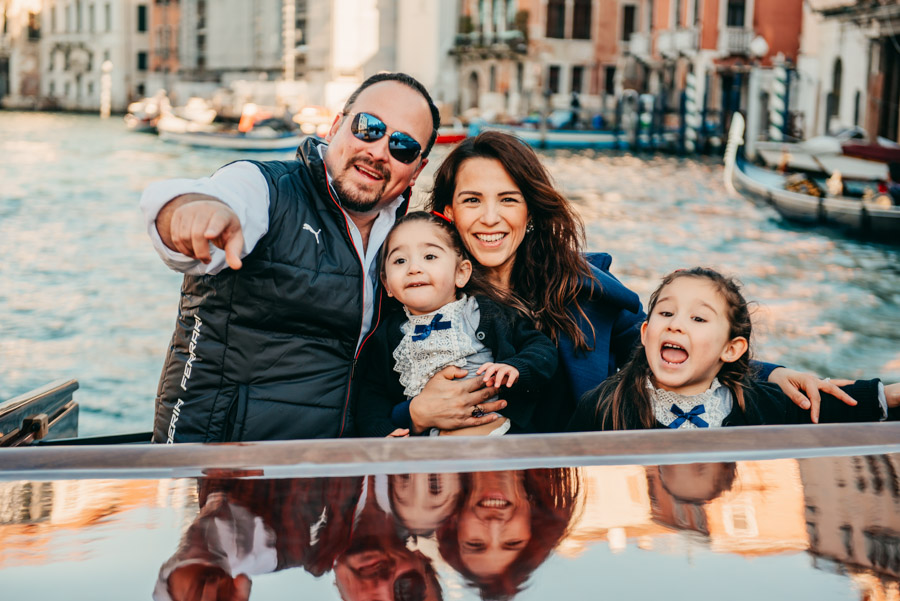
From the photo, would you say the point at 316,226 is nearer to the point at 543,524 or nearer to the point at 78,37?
the point at 543,524

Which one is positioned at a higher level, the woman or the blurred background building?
the blurred background building

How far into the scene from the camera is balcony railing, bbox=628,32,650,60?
26.1 metres

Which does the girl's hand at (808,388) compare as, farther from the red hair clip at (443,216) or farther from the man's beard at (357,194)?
the man's beard at (357,194)

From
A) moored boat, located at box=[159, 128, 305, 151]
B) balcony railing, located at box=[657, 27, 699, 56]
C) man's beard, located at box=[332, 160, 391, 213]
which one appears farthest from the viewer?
balcony railing, located at box=[657, 27, 699, 56]

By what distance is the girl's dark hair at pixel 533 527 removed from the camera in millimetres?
748

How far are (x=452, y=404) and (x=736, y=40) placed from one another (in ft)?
75.8

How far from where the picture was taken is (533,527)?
828 mm

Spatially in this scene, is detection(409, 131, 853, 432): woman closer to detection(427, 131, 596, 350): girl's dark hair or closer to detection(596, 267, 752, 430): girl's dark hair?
detection(427, 131, 596, 350): girl's dark hair

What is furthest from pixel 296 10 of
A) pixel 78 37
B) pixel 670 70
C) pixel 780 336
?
pixel 780 336

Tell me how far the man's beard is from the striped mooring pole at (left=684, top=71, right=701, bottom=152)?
69.7 feet

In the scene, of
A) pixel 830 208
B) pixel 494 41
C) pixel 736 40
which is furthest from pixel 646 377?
pixel 494 41

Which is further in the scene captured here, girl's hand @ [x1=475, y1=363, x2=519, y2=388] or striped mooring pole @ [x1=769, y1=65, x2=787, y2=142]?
striped mooring pole @ [x1=769, y1=65, x2=787, y2=142]

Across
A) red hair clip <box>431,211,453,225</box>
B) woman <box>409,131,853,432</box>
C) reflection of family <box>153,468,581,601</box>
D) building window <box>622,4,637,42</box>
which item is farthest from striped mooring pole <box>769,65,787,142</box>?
reflection of family <box>153,468,581,601</box>

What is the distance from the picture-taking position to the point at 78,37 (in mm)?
51188
